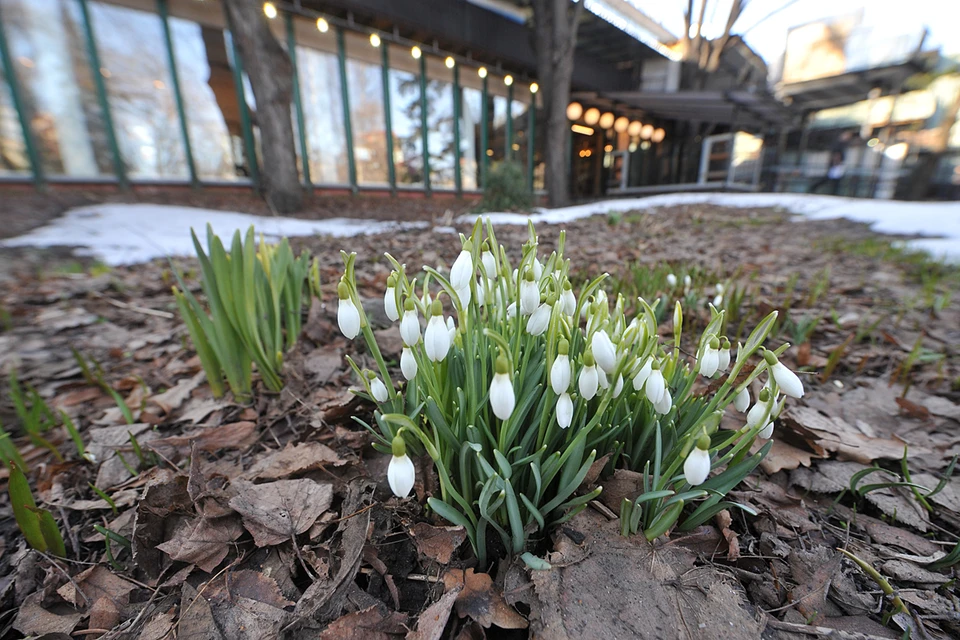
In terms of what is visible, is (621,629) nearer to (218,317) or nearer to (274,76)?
(218,317)

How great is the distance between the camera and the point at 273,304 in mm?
1589

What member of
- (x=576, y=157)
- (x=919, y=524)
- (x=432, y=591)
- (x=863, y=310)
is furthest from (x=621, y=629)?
(x=576, y=157)

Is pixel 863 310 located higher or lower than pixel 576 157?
lower

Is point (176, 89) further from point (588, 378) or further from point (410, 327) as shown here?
point (588, 378)

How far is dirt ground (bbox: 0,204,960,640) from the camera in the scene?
75 centimetres

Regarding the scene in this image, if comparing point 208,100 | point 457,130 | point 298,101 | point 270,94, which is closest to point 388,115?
point 457,130

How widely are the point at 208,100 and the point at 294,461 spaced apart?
881 cm

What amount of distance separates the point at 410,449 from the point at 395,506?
126 mm

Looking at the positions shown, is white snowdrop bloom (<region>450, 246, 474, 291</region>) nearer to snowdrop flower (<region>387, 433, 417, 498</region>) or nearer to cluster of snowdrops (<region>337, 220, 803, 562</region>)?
cluster of snowdrops (<region>337, 220, 803, 562</region>)

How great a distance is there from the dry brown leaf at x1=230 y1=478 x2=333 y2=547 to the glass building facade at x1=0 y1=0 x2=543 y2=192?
8.35m

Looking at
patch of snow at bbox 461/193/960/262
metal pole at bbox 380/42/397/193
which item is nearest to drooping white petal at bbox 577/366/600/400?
patch of snow at bbox 461/193/960/262

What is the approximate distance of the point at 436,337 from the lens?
73 cm

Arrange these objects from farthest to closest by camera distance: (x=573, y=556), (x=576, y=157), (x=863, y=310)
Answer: (x=576, y=157), (x=863, y=310), (x=573, y=556)

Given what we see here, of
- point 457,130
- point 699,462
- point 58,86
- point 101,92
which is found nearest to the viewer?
point 699,462
